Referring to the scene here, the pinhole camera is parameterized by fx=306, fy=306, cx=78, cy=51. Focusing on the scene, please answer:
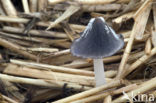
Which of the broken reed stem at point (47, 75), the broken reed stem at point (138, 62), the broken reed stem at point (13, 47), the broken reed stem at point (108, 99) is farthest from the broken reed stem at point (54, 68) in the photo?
the broken reed stem at point (108, 99)

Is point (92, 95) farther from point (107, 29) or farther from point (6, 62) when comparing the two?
point (6, 62)

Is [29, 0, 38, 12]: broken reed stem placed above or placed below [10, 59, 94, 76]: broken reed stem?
above

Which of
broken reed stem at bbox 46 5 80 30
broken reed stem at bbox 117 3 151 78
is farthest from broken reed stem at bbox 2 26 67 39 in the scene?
broken reed stem at bbox 117 3 151 78

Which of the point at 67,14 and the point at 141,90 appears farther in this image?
the point at 67,14

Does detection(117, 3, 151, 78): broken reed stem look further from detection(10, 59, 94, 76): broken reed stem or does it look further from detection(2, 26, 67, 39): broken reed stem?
detection(2, 26, 67, 39): broken reed stem

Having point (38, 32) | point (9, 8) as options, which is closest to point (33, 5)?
point (9, 8)

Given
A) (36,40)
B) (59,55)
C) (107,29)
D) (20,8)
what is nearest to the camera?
(107,29)

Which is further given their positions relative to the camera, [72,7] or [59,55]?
[72,7]

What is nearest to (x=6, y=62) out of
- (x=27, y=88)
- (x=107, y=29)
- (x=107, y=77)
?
(x=27, y=88)

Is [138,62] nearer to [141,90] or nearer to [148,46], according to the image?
[148,46]
